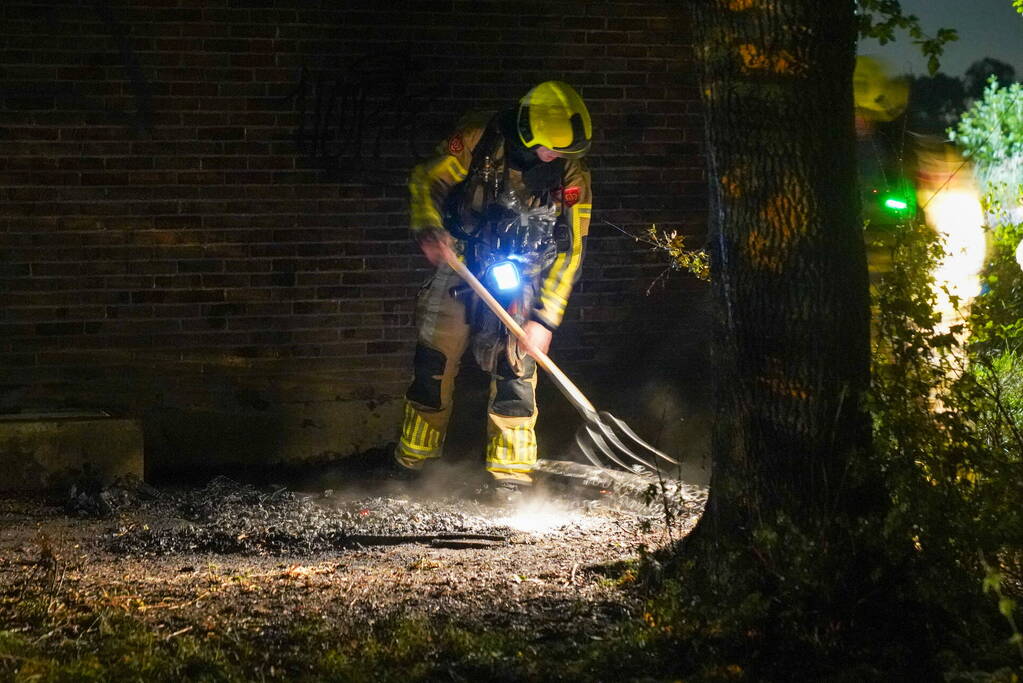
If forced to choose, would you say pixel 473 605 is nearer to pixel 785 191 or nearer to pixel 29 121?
pixel 785 191

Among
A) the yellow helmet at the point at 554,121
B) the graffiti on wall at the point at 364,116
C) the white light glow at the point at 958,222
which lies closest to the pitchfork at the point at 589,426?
the yellow helmet at the point at 554,121

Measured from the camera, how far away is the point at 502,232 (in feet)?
21.2

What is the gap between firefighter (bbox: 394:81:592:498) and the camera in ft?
20.5

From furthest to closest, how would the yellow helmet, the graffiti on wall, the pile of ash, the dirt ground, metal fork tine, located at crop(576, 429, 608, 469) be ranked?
the graffiti on wall → metal fork tine, located at crop(576, 429, 608, 469) → the yellow helmet → the pile of ash → the dirt ground

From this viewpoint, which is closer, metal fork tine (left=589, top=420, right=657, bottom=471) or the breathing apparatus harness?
the breathing apparatus harness

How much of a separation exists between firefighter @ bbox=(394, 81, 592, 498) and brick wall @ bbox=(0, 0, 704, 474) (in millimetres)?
968

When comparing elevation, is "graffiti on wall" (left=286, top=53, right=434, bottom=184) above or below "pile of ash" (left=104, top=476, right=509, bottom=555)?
above

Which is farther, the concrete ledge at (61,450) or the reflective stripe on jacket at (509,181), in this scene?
the concrete ledge at (61,450)

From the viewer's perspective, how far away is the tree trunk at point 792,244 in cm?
409

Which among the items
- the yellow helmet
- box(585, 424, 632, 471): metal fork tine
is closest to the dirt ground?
box(585, 424, 632, 471): metal fork tine

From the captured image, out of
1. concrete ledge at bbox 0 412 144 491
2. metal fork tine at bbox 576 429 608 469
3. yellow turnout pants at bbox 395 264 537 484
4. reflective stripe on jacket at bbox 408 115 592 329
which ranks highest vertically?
reflective stripe on jacket at bbox 408 115 592 329

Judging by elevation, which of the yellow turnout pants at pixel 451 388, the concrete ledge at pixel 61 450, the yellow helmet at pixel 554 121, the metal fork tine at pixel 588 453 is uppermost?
the yellow helmet at pixel 554 121

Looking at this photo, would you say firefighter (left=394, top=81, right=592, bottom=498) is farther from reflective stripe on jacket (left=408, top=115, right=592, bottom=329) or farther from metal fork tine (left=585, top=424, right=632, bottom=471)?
metal fork tine (left=585, top=424, right=632, bottom=471)

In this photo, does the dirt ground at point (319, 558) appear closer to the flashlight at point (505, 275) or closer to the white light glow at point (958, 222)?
the flashlight at point (505, 275)
